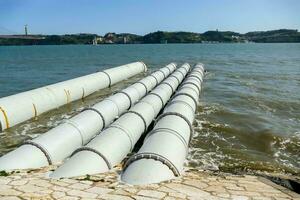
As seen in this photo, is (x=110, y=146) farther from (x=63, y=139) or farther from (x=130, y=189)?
(x=130, y=189)

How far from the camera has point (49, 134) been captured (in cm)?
1320

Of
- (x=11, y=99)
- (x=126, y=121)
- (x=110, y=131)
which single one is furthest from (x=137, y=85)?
(x=110, y=131)

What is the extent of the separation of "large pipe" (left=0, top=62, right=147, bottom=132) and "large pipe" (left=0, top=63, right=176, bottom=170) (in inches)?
182

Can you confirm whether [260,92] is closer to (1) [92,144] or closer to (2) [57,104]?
(2) [57,104]

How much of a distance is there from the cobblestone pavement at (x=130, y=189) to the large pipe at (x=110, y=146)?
45cm

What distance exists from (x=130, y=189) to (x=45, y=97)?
1480cm

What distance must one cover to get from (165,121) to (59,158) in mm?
4108

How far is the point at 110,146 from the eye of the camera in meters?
11.9

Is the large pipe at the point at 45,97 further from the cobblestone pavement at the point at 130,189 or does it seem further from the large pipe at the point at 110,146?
the cobblestone pavement at the point at 130,189

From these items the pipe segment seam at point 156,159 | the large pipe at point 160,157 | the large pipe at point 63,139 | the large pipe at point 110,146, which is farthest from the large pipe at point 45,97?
the pipe segment seam at point 156,159

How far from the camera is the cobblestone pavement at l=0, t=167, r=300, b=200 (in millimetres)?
8641

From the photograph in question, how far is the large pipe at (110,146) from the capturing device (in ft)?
33.8

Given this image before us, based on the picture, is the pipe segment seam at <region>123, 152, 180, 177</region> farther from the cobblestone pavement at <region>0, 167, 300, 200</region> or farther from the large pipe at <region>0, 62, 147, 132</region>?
the large pipe at <region>0, 62, 147, 132</region>

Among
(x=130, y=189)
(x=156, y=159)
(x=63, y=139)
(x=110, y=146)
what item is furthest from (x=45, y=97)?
(x=130, y=189)
